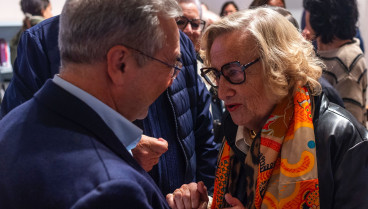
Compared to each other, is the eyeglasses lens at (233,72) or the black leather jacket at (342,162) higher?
the eyeglasses lens at (233,72)

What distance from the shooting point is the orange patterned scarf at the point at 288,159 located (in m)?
1.41

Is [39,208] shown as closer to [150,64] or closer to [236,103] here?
[150,64]

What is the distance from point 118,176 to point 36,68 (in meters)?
0.96

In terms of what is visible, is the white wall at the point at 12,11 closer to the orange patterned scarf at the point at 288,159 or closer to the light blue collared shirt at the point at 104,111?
the orange patterned scarf at the point at 288,159

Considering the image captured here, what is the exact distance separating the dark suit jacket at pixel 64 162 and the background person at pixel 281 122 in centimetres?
68

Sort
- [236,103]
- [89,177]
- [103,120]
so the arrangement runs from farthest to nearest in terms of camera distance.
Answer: [236,103], [103,120], [89,177]

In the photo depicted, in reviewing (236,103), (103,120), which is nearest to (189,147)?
(236,103)

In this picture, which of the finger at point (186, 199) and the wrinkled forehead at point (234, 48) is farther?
the finger at point (186, 199)

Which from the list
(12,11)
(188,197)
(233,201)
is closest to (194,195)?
(188,197)

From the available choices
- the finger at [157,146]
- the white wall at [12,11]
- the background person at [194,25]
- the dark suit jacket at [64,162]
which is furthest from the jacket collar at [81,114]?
the white wall at [12,11]

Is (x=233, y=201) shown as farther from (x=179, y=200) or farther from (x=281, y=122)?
(x=281, y=122)

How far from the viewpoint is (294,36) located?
1575 mm

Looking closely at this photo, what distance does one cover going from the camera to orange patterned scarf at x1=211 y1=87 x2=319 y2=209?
1.41 m

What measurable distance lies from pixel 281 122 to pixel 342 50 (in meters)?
1.69
